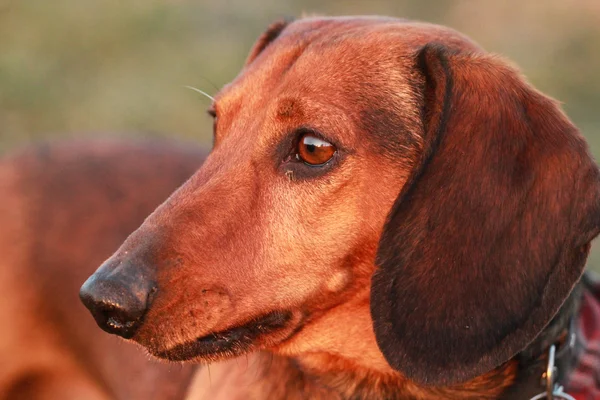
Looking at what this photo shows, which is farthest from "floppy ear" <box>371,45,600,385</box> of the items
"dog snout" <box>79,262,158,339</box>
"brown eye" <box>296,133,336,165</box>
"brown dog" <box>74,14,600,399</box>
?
"dog snout" <box>79,262,158,339</box>

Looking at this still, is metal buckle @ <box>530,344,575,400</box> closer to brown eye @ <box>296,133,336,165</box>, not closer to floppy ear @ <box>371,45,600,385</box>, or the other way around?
floppy ear @ <box>371,45,600,385</box>

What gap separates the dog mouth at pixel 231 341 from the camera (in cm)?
267

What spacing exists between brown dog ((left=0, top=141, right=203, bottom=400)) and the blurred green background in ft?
11.6

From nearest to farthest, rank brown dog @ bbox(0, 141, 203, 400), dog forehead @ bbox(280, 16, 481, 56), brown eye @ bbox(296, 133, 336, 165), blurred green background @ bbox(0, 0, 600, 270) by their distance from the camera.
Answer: brown eye @ bbox(296, 133, 336, 165) < dog forehead @ bbox(280, 16, 481, 56) < brown dog @ bbox(0, 141, 203, 400) < blurred green background @ bbox(0, 0, 600, 270)

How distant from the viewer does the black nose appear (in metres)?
2.45

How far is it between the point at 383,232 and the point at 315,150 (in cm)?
34

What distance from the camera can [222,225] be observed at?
2.68 m

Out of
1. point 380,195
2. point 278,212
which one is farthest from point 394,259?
point 278,212

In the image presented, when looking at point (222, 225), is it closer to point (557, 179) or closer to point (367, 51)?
point (367, 51)

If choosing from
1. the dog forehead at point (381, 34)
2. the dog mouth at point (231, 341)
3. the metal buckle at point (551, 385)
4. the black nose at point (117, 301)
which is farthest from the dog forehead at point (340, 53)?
the metal buckle at point (551, 385)

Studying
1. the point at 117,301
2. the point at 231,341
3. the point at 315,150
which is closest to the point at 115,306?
the point at 117,301

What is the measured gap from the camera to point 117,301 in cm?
245

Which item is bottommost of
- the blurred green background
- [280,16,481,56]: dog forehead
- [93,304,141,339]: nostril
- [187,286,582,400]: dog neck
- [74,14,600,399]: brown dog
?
the blurred green background

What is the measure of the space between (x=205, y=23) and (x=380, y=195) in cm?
853
